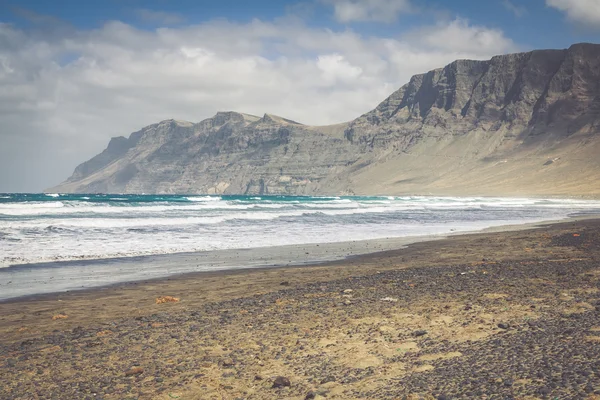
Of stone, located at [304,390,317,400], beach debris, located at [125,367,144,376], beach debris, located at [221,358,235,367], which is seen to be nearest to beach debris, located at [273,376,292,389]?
stone, located at [304,390,317,400]

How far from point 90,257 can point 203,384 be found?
1580 centimetres

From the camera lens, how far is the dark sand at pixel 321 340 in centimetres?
568

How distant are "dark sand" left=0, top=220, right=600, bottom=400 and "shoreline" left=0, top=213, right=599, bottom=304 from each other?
1556mm

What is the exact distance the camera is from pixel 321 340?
7.41m

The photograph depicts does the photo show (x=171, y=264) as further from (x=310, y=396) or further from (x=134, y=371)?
(x=310, y=396)

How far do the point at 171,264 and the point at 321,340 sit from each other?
12.2m

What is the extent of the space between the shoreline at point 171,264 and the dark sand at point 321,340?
156 cm

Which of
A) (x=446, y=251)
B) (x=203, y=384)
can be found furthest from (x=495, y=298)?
(x=446, y=251)

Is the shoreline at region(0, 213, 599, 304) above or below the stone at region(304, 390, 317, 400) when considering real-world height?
below

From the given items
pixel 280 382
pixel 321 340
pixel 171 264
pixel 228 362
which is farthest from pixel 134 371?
pixel 171 264

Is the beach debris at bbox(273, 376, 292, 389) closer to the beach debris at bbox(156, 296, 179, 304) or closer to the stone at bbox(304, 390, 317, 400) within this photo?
the stone at bbox(304, 390, 317, 400)

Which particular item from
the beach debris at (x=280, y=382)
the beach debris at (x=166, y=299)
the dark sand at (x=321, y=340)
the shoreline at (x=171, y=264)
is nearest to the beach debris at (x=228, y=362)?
the dark sand at (x=321, y=340)

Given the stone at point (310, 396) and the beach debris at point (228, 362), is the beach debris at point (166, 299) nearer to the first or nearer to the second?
the beach debris at point (228, 362)

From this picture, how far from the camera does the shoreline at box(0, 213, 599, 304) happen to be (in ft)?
46.8
